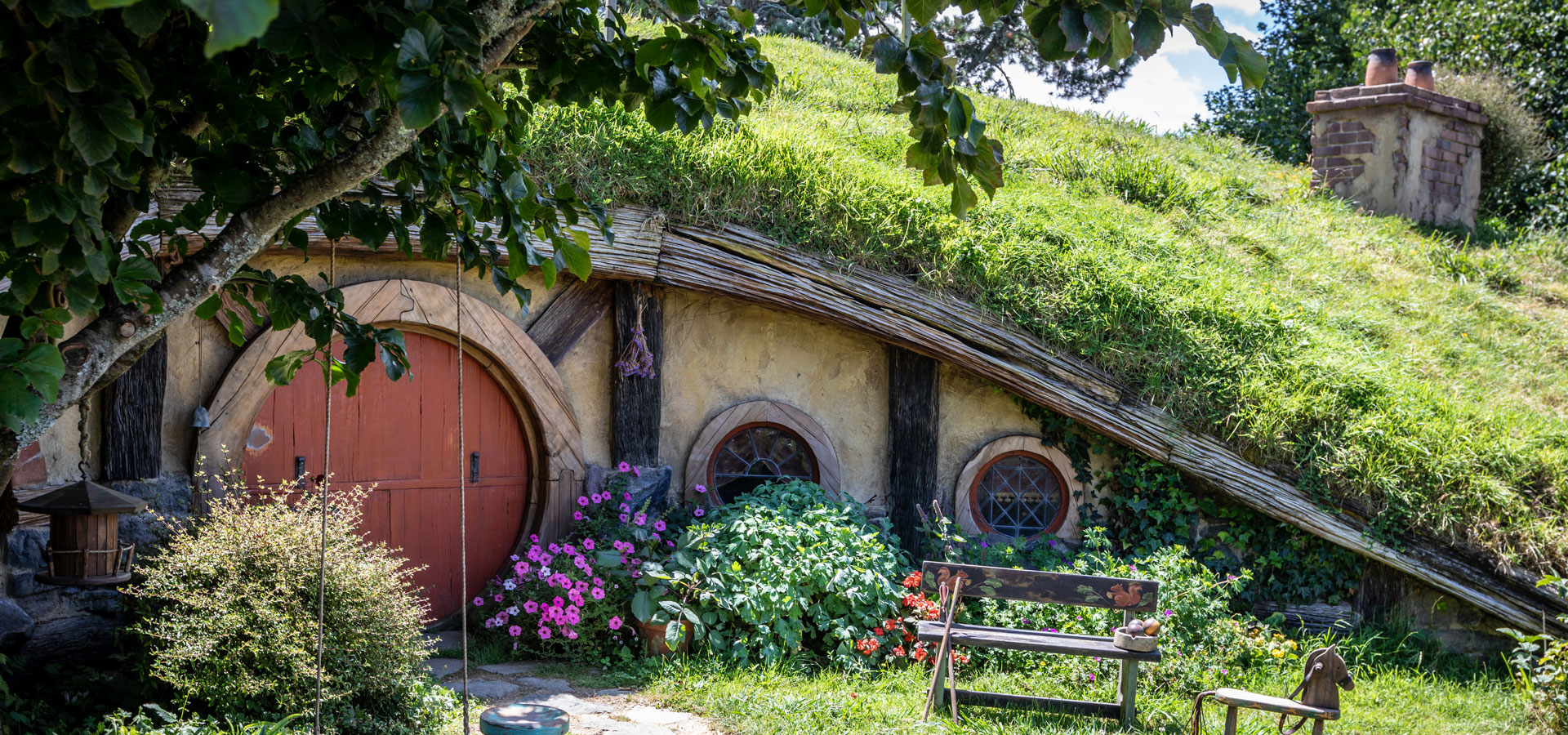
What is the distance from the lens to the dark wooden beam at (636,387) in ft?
19.2

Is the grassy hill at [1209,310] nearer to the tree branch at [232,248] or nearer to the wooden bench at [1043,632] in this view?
the wooden bench at [1043,632]

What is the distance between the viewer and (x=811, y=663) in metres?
5.08

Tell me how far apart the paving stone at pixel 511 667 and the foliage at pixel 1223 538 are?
11.3ft

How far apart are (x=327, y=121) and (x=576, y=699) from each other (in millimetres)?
2860

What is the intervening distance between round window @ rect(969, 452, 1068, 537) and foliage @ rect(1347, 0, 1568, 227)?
7.18 meters

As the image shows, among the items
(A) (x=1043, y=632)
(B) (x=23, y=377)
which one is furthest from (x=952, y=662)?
(B) (x=23, y=377)

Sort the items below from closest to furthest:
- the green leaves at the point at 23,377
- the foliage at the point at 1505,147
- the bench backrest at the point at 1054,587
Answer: the green leaves at the point at 23,377
the bench backrest at the point at 1054,587
the foliage at the point at 1505,147

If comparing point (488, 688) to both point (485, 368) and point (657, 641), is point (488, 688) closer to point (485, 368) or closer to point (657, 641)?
point (657, 641)

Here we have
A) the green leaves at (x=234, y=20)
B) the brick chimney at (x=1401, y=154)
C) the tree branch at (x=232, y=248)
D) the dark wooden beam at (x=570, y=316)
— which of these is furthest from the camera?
the brick chimney at (x=1401, y=154)

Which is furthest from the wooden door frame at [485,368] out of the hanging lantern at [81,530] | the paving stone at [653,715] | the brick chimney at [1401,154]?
the brick chimney at [1401,154]

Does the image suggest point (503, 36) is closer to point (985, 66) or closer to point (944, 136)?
point (944, 136)

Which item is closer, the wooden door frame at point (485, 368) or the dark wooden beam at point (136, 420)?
the dark wooden beam at point (136, 420)

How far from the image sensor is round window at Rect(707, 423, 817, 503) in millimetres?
6238

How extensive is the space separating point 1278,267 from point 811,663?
16.8 feet
